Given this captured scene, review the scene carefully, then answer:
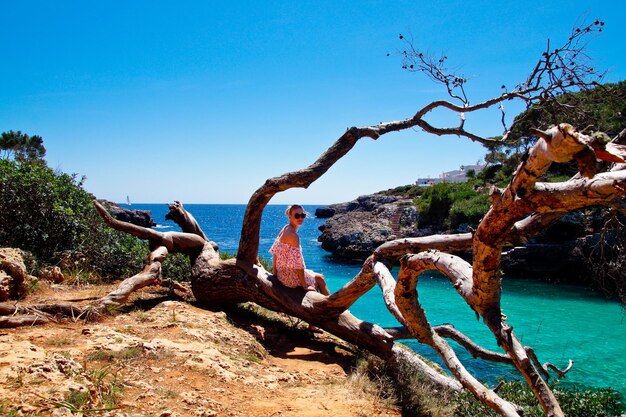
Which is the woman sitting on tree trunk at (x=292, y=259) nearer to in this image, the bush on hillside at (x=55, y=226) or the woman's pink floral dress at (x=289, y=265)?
the woman's pink floral dress at (x=289, y=265)

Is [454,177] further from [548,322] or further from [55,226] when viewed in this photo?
[55,226]

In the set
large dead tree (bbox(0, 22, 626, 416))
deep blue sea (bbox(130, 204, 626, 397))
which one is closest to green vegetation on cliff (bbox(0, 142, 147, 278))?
large dead tree (bbox(0, 22, 626, 416))

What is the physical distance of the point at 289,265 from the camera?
7.70 meters

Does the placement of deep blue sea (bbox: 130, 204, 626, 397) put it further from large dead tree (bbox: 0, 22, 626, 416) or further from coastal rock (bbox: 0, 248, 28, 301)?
coastal rock (bbox: 0, 248, 28, 301)

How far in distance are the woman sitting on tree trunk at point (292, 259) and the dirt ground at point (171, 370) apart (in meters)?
1.03

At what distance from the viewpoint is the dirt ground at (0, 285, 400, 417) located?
151 inches

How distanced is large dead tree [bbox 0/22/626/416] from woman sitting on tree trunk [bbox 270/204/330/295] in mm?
162

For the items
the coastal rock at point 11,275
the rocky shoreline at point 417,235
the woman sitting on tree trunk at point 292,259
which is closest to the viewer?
the coastal rock at point 11,275

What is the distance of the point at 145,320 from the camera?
6598 mm

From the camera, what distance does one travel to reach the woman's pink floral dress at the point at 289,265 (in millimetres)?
7695

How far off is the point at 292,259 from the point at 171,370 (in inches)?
125

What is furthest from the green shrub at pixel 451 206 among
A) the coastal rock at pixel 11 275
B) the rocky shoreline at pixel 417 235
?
the coastal rock at pixel 11 275

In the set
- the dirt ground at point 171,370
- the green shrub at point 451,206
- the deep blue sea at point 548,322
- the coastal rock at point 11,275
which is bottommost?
the deep blue sea at point 548,322

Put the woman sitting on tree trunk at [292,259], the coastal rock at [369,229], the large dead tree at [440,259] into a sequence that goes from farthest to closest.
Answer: the coastal rock at [369,229]
the woman sitting on tree trunk at [292,259]
the large dead tree at [440,259]
